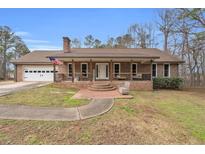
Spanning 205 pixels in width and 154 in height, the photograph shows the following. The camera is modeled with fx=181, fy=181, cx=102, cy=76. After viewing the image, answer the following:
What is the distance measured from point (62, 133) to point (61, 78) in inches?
512

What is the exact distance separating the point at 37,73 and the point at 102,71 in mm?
9270

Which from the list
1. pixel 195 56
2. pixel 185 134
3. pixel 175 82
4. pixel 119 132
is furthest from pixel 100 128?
pixel 195 56

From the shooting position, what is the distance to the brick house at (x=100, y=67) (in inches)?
670

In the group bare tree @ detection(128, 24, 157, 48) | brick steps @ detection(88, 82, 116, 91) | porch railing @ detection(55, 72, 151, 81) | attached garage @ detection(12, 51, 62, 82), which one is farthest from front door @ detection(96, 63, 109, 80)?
bare tree @ detection(128, 24, 157, 48)

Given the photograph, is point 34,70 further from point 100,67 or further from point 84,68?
point 100,67

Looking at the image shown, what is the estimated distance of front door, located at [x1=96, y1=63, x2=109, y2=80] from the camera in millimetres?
20281

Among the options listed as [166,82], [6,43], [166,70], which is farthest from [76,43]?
[166,82]

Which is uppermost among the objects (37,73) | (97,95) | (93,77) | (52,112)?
(37,73)

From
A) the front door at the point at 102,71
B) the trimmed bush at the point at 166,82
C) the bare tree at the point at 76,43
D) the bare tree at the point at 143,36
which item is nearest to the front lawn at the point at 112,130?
the trimmed bush at the point at 166,82

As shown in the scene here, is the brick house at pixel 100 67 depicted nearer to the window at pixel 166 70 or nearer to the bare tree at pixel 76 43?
the window at pixel 166 70

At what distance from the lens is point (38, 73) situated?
23.9 metres

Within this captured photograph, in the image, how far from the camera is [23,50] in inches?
1507

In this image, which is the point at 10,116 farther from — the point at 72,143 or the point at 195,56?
the point at 195,56

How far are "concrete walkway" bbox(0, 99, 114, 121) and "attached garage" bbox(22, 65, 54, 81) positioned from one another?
614 inches
